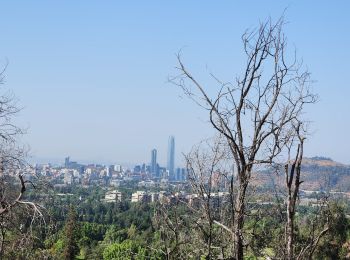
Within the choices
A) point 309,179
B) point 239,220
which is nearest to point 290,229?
point 239,220

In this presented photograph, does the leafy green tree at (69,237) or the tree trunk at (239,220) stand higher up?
the tree trunk at (239,220)

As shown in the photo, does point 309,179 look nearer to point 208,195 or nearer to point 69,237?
point 208,195

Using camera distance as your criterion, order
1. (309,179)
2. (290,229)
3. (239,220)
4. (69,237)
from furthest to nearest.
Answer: (69,237), (309,179), (239,220), (290,229)

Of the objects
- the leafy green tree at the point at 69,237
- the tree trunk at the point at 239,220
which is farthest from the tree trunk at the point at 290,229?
the leafy green tree at the point at 69,237

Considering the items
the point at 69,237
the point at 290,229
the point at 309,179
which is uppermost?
the point at 309,179

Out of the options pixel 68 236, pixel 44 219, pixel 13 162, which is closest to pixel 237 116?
pixel 44 219

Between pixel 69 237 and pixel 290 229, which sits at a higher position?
pixel 290 229

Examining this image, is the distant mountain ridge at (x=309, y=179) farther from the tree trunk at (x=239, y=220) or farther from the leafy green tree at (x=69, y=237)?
the leafy green tree at (x=69, y=237)

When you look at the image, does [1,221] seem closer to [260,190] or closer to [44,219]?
[44,219]

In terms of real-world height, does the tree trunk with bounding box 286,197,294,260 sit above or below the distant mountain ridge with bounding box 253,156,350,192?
below

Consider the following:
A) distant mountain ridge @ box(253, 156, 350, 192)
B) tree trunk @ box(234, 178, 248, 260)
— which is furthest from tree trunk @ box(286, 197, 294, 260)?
tree trunk @ box(234, 178, 248, 260)

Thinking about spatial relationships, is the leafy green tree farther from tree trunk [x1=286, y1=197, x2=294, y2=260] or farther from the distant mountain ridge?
tree trunk [x1=286, y1=197, x2=294, y2=260]

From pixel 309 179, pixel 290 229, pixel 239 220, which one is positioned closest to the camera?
pixel 290 229

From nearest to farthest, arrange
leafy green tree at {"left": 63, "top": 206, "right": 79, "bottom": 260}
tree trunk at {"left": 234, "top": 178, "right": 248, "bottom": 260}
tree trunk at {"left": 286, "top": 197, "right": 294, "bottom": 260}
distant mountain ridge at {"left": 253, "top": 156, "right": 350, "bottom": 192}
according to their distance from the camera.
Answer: tree trunk at {"left": 286, "top": 197, "right": 294, "bottom": 260}
tree trunk at {"left": 234, "top": 178, "right": 248, "bottom": 260}
distant mountain ridge at {"left": 253, "top": 156, "right": 350, "bottom": 192}
leafy green tree at {"left": 63, "top": 206, "right": 79, "bottom": 260}
